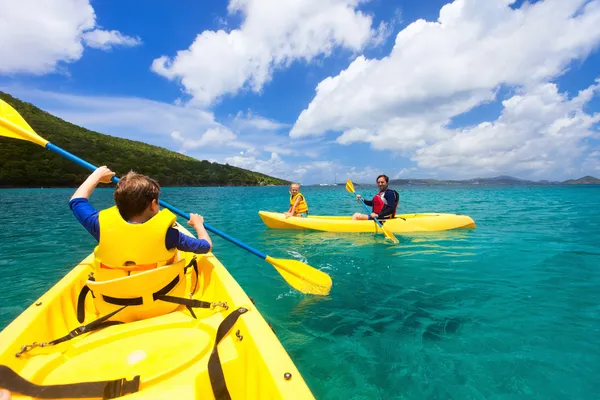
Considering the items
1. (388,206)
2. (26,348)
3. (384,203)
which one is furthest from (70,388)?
(384,203)

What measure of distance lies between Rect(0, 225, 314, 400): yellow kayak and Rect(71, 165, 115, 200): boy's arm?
94cm

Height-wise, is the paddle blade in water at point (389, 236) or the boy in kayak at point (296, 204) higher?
the boy in kayak at point (296, 204)

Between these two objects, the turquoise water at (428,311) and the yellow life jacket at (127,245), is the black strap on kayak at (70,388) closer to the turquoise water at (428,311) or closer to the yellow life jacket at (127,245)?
the yellow life jacket at (127,245)

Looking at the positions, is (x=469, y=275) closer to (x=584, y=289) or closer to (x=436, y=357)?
(x=584, y=289)

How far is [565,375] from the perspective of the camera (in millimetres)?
→ 3047

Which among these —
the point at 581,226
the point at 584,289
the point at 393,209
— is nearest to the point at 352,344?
the point at 584,289

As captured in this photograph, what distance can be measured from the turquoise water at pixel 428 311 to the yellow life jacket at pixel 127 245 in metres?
2.06

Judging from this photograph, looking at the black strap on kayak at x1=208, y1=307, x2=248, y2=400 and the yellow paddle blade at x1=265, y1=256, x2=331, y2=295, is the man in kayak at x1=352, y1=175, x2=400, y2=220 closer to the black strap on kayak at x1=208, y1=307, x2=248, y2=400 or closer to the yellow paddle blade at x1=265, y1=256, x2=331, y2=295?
the yellow paddle blade at x1=265, y1=256, x2=331, y2=295

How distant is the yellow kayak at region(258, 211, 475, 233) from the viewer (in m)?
10.8

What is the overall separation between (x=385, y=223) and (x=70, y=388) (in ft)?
32.7

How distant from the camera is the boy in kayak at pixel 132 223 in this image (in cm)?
251

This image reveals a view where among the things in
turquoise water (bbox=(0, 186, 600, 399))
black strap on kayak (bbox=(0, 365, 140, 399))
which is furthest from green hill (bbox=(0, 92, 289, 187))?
black strap on kayak (bbox=(0, 365, 140, 399))

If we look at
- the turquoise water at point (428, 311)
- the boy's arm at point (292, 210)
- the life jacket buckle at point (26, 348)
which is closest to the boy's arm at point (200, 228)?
the life jacket buckle at point (26, 348)

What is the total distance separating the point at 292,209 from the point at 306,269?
7.04 m
